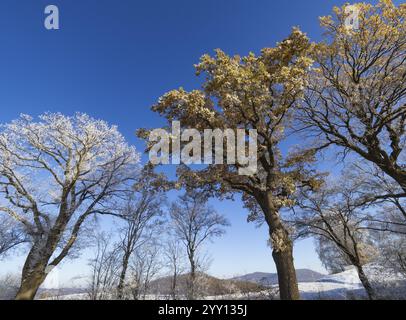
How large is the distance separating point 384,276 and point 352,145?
9757mm

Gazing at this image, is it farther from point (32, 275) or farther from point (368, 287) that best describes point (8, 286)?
point (368, 287)

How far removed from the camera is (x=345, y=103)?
38.0 ft

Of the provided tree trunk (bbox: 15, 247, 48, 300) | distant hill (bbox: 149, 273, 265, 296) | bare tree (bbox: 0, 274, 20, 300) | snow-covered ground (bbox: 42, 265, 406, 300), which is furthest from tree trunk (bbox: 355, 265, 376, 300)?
bare tree (bbox: 0, 274, 20, 300)

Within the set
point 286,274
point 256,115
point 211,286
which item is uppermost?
point 256,115

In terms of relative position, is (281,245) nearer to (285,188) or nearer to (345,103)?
(285,188)

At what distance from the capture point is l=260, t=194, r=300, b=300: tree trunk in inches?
345

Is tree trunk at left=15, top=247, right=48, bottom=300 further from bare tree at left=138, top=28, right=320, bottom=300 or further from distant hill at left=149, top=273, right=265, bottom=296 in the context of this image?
bare tree at left=138, top=28, right=320, bottom=300

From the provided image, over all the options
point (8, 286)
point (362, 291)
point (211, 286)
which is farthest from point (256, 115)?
point (8, 286)

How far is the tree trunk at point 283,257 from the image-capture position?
8762 millimetres

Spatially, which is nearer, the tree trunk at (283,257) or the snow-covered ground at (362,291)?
the tree trunk at (283,257)

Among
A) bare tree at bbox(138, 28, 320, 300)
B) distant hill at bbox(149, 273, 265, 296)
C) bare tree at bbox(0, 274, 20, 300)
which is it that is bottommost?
bare tree at bbox(0, 274, 20, 300)

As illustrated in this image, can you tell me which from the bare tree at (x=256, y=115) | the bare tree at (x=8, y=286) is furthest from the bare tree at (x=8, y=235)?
the bare tree at (x=256, y=115)

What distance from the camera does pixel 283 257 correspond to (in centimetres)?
925

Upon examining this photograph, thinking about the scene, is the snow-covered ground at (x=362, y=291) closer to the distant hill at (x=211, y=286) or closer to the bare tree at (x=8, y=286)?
the distant hill at (x=211, y=286)
